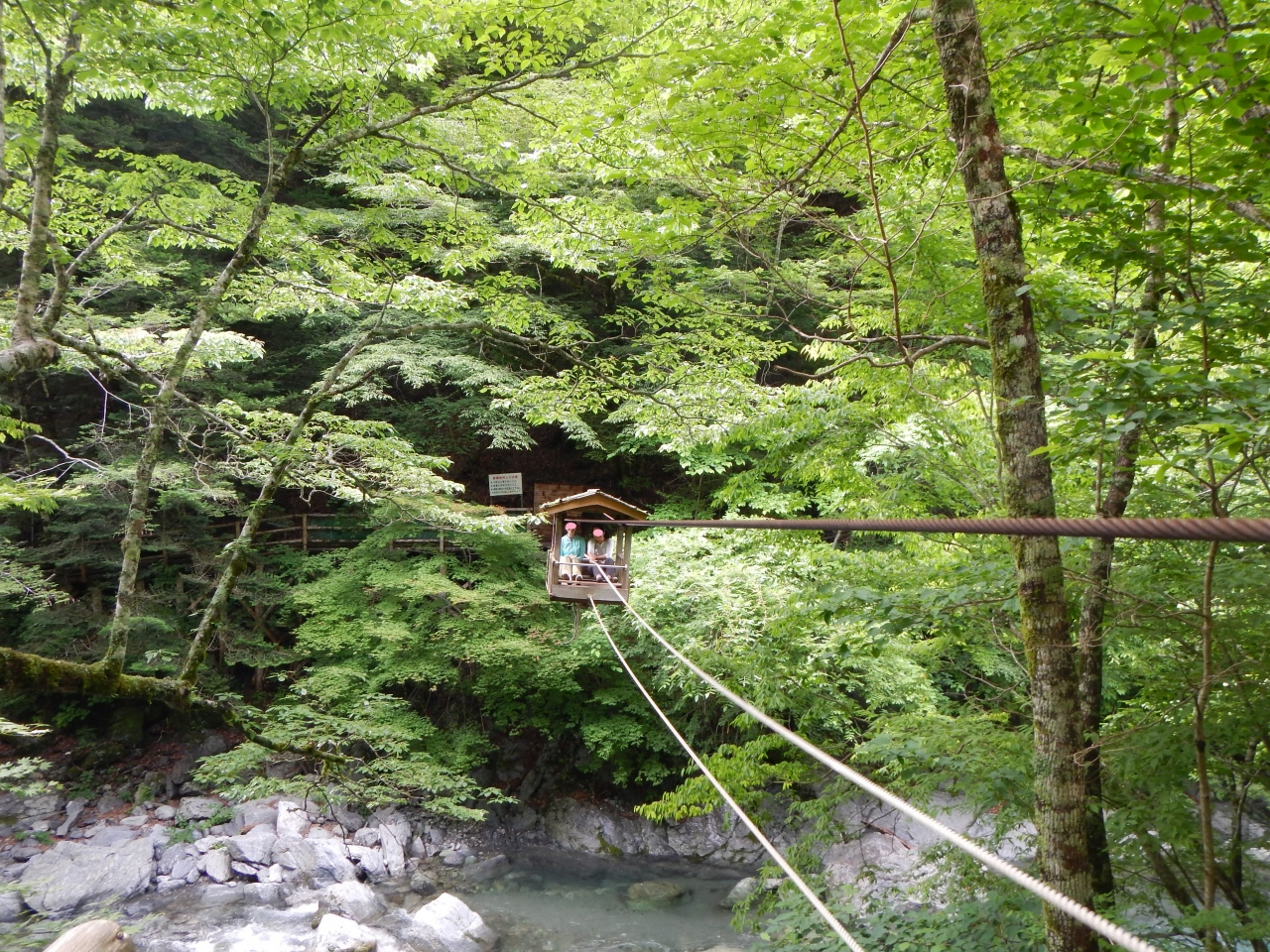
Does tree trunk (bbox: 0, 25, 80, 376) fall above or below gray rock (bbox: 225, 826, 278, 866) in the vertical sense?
above

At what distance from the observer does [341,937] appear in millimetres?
6285

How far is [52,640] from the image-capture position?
8523mm

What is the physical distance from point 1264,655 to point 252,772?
9.76 m

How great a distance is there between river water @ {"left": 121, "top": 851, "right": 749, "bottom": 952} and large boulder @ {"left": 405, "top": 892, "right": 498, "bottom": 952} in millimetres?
189

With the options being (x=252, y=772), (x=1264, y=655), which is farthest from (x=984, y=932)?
(x=252, y=772)

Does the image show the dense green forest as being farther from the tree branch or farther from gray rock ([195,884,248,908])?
gray rock ([195,884,248,908])

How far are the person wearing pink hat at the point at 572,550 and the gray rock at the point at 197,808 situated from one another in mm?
6138

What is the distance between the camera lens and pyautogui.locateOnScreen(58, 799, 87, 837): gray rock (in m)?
7.82

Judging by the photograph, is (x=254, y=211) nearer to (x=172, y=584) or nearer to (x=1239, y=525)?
(x=1239, y=525)

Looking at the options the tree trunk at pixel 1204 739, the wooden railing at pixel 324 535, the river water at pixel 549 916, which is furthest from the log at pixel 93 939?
the wooden railing at pixel 324 535

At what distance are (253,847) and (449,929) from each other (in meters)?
2.46

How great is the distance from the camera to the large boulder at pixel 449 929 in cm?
662

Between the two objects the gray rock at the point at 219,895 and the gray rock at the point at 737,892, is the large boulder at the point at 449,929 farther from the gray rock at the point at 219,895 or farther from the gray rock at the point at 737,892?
the gray rock at the point at 737,892

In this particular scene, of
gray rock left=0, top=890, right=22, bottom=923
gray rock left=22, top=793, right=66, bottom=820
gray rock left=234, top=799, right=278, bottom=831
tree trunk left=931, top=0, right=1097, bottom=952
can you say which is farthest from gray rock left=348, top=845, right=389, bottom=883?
tree trunk left=931, top=0, right=1097, bottom=952
